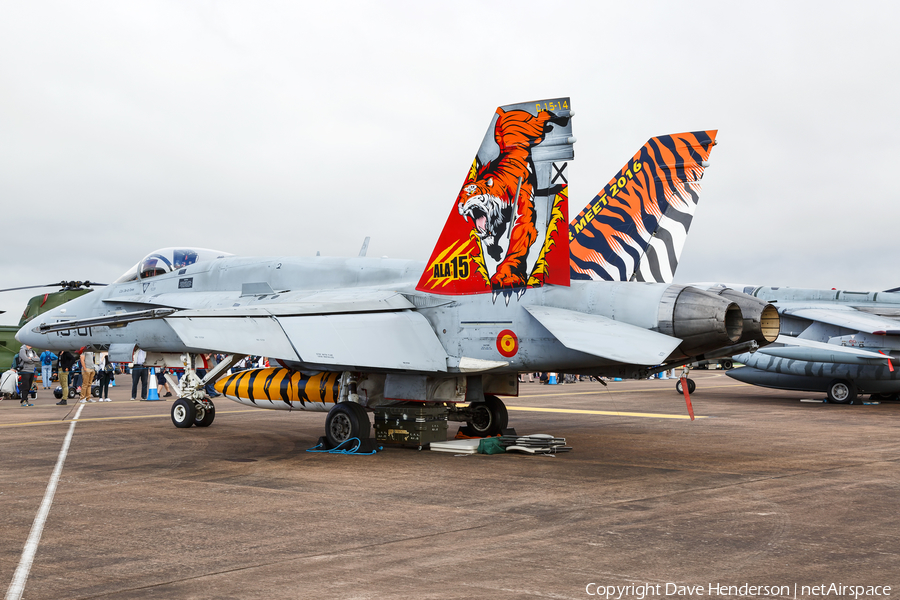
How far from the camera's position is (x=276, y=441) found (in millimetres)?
12195

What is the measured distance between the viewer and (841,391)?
21.0 metres

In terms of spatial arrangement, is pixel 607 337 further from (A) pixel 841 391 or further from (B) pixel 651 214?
(A) pixel 841 391

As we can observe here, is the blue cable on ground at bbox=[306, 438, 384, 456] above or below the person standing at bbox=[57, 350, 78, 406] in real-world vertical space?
below

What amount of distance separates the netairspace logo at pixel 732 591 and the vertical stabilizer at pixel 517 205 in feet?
18.9

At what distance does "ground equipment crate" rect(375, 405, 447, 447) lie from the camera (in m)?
10.8

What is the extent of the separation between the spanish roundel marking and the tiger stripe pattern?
105 inches

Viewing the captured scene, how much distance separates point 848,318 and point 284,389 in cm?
1630

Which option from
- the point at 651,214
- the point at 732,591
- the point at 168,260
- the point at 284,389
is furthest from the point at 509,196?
the point at 168,260

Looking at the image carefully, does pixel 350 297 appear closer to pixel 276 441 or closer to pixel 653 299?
pixel 276 441

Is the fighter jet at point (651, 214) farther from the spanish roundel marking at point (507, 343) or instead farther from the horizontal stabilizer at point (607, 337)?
the horizontal stabilizer at point (607, 337)

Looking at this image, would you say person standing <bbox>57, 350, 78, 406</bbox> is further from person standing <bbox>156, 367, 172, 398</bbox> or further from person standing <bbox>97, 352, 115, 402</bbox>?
person standing <bbox>156, 367, 172, 398</bbox>

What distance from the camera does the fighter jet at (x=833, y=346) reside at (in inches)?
784

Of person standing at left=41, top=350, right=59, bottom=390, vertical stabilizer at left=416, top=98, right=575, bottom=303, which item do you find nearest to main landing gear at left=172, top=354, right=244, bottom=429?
vertical stabilizer at left=416, top=98, right=575, bottom=303

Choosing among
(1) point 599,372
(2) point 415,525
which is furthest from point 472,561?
(1) point 599,372
